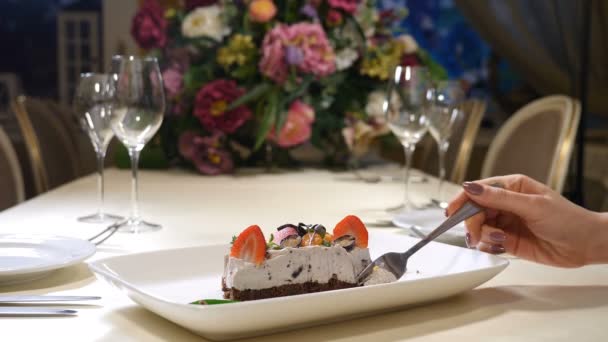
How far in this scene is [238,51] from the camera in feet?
7.80

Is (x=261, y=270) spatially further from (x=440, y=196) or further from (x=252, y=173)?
(x=252, y=173)

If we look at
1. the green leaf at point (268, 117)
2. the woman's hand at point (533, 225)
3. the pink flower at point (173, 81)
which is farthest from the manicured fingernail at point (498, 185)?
the pink flower at point (173, 81)

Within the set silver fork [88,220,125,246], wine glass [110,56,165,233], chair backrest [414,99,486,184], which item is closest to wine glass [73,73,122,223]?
wine glass [110,56,165,233]

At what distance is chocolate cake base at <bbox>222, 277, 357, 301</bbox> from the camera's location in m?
0.86

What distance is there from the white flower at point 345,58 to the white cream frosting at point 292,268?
1559mm

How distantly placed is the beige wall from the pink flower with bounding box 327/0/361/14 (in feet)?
9.42

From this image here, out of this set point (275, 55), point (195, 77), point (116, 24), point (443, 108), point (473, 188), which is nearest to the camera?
point (473, 188)

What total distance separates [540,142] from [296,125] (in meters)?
0.71

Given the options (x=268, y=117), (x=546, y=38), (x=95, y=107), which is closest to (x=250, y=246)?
(x=95, y=107)

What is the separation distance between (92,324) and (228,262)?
0.15 m

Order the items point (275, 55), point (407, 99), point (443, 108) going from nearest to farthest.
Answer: point (407, 99)
point (443, 108)
point (275, 55)

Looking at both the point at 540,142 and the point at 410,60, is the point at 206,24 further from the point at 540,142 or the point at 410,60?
the point at 540,142

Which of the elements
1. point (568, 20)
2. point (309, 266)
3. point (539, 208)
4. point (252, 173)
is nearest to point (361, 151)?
point (252, 173)

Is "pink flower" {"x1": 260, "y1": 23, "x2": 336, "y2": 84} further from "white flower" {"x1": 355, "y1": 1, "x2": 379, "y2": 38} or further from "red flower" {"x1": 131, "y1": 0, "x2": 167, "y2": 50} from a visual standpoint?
"red flower" {"x1": 131, "y1": 0, "x2": 167, "y2": 50}
